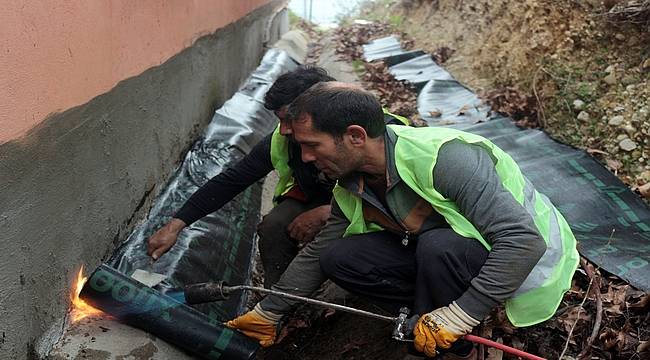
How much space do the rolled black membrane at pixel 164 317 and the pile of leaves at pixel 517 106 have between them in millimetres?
3512

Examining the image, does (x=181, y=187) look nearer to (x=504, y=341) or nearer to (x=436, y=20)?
(x=504, y=341)

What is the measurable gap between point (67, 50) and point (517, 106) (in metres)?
4.17

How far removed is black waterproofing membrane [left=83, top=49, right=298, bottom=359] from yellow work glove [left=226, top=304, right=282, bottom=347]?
0.21 ft

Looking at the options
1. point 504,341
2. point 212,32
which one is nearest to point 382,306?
point 504,341

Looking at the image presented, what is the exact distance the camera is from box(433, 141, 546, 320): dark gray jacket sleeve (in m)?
2.09

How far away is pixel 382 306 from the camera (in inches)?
110

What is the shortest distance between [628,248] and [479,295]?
153cm

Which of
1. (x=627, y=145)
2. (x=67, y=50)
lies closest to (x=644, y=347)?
(x=627, y=145)

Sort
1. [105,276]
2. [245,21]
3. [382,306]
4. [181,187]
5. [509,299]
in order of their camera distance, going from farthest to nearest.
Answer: [245,21], [181,187], [382,306], [105,276], [509,299]

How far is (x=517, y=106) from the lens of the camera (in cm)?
541

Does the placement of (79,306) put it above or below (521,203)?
below

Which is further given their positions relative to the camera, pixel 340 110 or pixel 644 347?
pixel 644 347

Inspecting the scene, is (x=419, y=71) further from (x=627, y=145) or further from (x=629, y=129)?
(x=627, y=145)

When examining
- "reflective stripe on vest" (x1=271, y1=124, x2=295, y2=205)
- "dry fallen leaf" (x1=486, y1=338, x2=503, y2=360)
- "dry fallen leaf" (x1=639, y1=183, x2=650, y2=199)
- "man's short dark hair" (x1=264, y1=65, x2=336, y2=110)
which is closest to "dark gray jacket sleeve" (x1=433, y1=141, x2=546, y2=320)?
"dry fallen leaf" (x1=486, y1=338, x2=503, y2=360)
